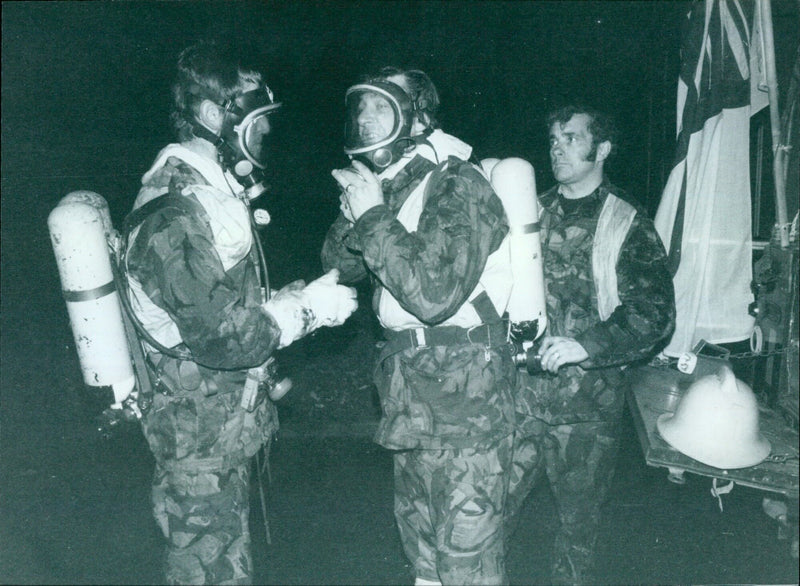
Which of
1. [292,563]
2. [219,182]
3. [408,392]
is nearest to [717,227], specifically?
[408,392]

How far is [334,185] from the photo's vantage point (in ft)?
19.4

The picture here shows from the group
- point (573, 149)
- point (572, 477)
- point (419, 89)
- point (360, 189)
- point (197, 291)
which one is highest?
point (419, 89)

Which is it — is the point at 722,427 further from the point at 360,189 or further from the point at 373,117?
the point at 373,117


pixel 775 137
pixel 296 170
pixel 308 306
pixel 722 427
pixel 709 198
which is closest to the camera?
pixel 722 427

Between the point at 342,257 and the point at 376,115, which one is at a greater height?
the point at 376,115

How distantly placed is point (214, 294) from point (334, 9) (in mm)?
4455

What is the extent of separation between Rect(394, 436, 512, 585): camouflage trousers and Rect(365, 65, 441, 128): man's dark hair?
1.29 metres

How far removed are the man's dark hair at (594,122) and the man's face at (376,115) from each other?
1.04 metres

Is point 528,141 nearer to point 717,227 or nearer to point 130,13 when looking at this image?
point 717,227

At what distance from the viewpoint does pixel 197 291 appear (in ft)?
6.44

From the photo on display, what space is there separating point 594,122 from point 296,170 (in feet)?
11.8

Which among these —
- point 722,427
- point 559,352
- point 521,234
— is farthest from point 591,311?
point 722,427

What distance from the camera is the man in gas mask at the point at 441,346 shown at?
2.17m

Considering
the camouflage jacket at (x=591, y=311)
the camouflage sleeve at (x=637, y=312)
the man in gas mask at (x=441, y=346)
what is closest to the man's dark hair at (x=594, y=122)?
the camouflage jacket at (x=591, y=311)
